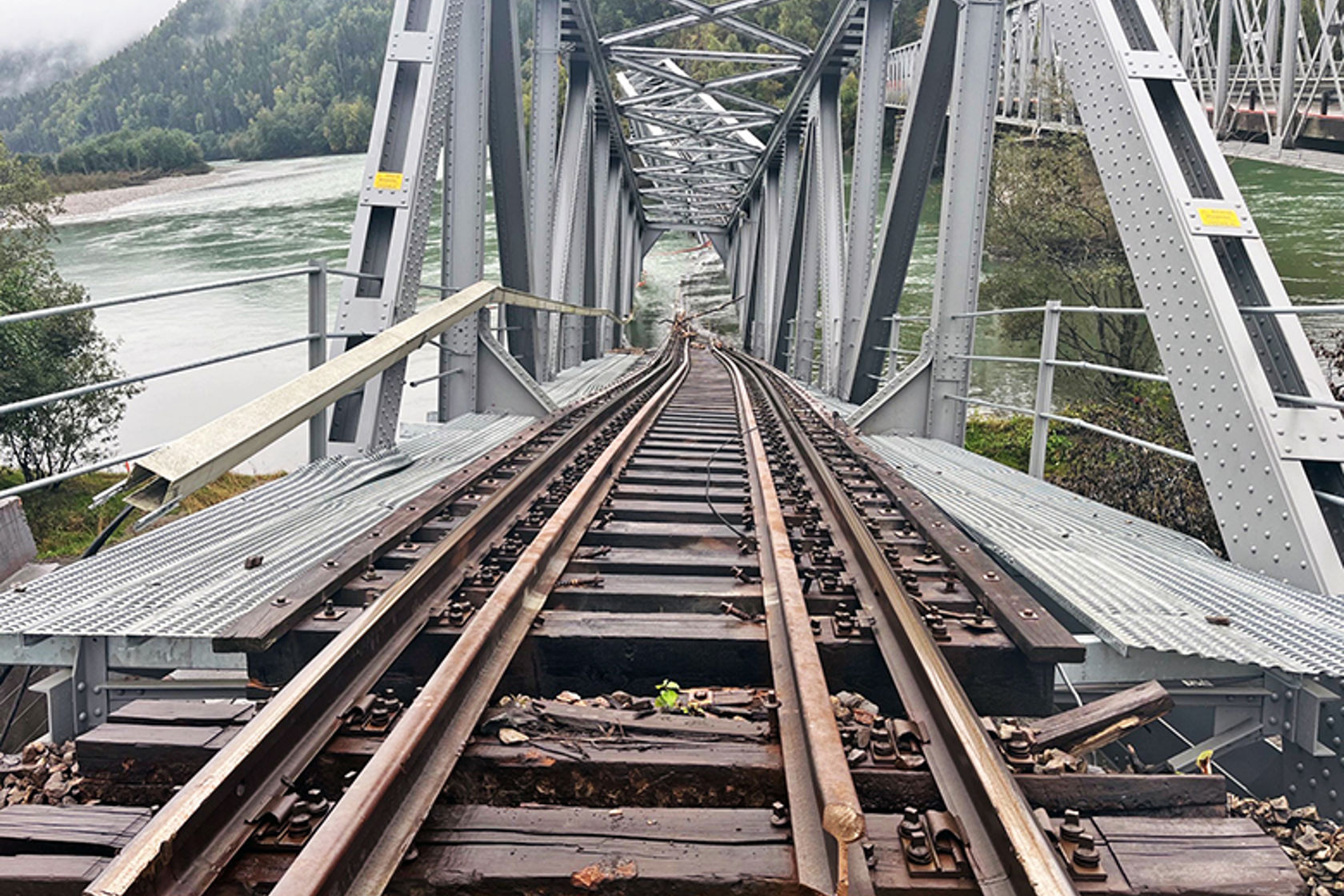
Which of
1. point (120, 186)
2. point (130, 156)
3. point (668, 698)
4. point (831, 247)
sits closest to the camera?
point (668, 698)

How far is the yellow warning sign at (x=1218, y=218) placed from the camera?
3760 millimetres

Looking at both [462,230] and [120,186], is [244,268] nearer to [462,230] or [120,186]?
[462,230]

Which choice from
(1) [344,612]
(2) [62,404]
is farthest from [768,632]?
(2) [62,404]

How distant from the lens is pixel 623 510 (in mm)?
4121

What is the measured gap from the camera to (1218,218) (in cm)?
378

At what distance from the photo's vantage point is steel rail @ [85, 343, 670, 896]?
1.32 meters

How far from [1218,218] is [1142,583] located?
5.53 feet

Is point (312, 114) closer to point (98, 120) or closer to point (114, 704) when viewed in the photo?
point (98, 120)

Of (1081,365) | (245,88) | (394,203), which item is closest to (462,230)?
(394,203)

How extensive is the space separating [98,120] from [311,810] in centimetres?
14447

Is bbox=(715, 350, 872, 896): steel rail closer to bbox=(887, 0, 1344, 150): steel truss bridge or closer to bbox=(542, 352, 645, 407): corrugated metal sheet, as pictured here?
bbox=(887, 0, 1344, 150): steel truss bridge

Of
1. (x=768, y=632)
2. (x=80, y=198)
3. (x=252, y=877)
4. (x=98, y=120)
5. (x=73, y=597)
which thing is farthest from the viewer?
(x=98, y=120)

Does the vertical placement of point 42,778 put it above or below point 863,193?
below

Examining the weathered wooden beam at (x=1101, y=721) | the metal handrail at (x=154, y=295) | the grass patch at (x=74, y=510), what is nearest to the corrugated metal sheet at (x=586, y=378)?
the metal handrail at (x=154, y=295)
